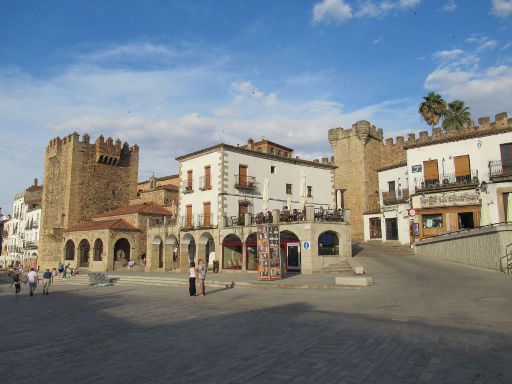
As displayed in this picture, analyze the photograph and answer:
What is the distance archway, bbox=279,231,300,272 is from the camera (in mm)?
30328

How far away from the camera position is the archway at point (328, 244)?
93.6 ft

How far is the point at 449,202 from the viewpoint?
98.1ft

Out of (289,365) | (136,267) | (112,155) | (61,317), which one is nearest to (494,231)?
(289,365)

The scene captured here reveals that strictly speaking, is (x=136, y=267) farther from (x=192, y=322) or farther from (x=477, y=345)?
(x=477, y=345)

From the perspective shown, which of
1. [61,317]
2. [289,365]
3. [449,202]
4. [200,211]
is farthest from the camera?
[200,211]

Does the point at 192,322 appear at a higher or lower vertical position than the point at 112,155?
lower

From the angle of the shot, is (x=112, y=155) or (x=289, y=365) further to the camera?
(x=112, y=155)

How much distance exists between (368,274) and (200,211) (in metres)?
17.5

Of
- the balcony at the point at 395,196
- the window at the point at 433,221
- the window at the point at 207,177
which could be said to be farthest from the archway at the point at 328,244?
the window at the point at 207,177

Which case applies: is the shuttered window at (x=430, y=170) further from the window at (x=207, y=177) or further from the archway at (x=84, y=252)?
the archway at (x=84, y=252)

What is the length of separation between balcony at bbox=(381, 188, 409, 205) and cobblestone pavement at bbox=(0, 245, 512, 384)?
20.8 m

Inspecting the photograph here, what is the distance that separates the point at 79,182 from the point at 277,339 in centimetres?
4807

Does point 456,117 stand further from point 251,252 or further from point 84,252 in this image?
point 84,252

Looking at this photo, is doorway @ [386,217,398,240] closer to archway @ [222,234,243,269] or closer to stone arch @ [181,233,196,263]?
archway @ [222,234,243,269]
